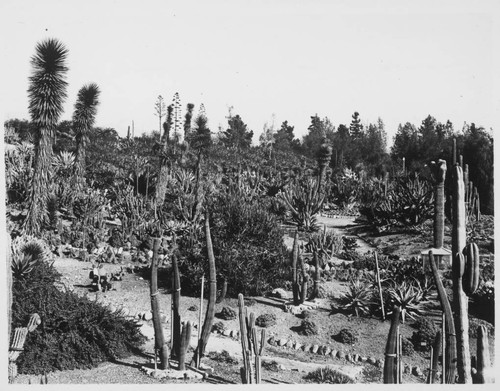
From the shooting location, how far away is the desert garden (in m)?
8.17

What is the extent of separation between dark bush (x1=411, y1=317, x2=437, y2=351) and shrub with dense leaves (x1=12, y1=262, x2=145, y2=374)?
14.6 feet

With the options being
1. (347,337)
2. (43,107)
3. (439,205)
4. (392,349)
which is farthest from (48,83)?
(392,349)

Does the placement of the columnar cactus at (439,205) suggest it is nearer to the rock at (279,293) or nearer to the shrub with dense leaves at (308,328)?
the rock at (279,293)

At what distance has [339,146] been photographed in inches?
1067

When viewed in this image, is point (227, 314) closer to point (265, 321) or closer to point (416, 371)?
point (265, 321)

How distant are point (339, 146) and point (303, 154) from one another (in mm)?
3093

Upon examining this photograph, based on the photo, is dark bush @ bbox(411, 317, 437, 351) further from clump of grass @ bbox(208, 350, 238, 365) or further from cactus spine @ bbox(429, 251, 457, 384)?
clump of grass @ bbox(208, 350, 238, 365)

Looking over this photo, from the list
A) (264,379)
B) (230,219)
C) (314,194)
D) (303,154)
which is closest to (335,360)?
(264,379)

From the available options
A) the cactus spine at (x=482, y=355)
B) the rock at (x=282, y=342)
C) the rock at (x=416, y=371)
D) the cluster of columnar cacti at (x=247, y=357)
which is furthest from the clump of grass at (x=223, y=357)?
the cactus spine at (x=482, y=355)

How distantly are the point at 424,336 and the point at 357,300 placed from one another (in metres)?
1.44

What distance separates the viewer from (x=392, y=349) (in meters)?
7.19

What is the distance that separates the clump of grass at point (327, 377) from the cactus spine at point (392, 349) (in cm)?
80

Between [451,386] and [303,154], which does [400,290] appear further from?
[303,154]

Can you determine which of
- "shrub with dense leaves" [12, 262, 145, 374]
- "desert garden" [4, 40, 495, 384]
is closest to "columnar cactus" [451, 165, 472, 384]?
"desert garden" [4, 40, 495, 384]
